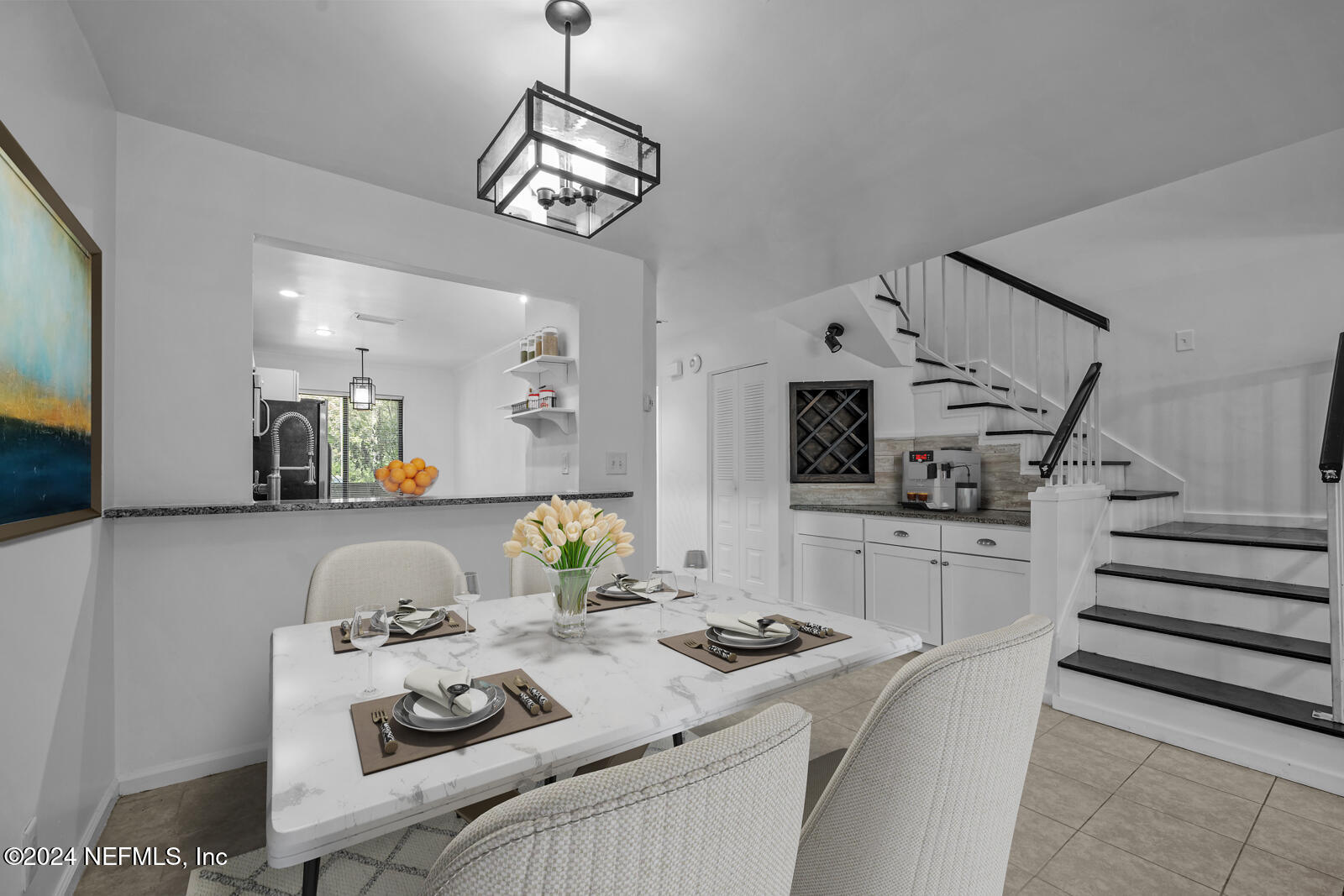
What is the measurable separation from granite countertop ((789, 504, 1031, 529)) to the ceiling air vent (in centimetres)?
380

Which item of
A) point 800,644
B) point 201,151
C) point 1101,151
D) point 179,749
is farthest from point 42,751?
point 1101,151

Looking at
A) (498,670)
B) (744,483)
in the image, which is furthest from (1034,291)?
(498,670)

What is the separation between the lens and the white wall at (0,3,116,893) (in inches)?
49.9

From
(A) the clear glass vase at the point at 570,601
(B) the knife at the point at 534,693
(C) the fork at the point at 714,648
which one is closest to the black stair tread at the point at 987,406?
(C) the fork at the point at 714,648

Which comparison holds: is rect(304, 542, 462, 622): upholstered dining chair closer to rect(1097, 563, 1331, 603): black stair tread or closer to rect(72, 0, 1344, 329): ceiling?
rect(72, 0, 1344, 329): ceiling

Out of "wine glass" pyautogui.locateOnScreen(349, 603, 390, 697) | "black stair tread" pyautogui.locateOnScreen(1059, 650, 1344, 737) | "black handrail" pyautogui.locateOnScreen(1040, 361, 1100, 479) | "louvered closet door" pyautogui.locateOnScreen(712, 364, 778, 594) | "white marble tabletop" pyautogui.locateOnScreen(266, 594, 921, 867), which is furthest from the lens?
"louvered closet door" pyautogui.locateOnScreen(712, 364, 778, 594)

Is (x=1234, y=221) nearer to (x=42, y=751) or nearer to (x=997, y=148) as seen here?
(x=997, y=148)

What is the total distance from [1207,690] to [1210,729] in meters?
0.14

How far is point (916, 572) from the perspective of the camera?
3623 millimetres

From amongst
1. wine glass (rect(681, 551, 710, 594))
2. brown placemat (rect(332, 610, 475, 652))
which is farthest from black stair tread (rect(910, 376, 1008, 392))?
brown placemat (rect(332, 610, 475, 652))

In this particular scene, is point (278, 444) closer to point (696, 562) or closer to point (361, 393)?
point (361, 393)

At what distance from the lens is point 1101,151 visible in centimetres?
225

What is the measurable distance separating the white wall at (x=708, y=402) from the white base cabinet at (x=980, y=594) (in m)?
1.19

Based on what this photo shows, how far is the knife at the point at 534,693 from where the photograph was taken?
40.7 inches
